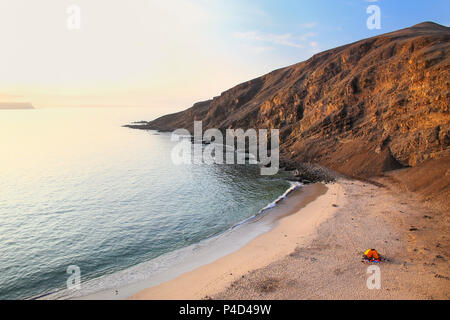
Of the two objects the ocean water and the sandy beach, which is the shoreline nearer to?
the sandy beach

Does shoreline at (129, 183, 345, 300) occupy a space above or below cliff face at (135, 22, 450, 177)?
below

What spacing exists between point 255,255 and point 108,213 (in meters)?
20.3

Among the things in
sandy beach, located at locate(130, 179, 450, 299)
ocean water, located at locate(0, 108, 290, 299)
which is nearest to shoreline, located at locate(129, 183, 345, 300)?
sandy beach, located at locate(130, 179, 450, 299)

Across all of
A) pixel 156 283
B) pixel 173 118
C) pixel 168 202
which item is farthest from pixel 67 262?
pixel 173 118

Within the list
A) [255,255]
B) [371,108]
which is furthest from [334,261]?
[371,108]

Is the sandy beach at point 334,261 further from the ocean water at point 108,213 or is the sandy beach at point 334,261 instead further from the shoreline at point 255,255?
the ocean water at point 108,213

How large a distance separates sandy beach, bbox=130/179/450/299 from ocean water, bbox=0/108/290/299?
16.8 feet

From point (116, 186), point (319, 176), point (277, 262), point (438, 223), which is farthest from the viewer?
point (319, 176)

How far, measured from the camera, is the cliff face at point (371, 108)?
1802 inches

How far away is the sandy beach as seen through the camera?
59.7ft

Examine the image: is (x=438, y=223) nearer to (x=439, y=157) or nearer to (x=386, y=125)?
(x=439, y=157)

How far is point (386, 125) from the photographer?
52.3 meters
